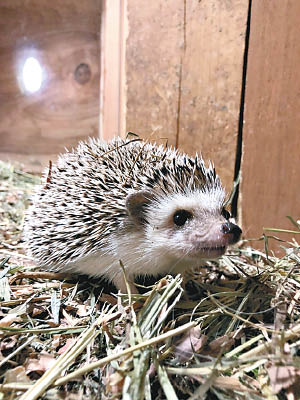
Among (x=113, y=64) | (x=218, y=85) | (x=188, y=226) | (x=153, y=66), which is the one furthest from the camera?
(x=113, y=64)

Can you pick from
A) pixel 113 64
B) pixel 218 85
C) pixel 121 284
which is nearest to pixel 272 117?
pixel 218 85

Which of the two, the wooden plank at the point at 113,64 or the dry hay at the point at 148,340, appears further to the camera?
the wooden plank at the point at 113,64

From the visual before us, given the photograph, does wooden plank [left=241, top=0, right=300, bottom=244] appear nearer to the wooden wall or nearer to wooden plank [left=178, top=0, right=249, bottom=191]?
the wooden wall

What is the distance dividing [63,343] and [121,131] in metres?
2.02

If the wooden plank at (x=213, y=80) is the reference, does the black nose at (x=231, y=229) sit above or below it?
below

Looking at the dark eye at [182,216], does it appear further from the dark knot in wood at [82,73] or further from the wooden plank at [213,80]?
the dark knot in wood at [82,73]

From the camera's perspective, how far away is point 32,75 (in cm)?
429

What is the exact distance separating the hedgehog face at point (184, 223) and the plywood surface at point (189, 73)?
0.97 metres

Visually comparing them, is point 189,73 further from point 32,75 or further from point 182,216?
point 32,75

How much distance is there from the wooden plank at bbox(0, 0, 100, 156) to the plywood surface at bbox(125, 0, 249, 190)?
1053 mm

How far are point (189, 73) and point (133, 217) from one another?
139 centimetres

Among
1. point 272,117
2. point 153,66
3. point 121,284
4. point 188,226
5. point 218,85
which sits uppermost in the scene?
point 153,66

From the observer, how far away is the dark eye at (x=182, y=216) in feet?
6.98

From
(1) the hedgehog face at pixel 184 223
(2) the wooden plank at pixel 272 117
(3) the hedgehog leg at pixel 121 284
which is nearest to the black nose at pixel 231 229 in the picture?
(1) the hedgehog face at pixel 184 223
